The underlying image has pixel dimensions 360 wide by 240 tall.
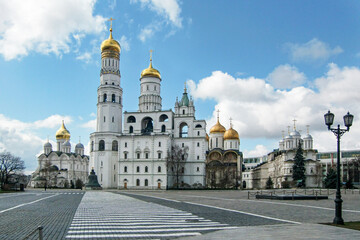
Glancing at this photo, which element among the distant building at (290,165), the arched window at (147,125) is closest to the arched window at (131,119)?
the arched window at (147,125)

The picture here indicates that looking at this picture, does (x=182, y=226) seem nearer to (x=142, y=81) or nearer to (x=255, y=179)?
(x=142, y=81)

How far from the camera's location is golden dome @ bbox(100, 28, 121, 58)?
8062cm

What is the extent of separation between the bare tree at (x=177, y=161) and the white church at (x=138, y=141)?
226 mm

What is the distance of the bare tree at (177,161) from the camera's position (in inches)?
2879

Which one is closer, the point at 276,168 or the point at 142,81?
the point at 142,81

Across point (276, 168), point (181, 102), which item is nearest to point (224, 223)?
point (181, 102)

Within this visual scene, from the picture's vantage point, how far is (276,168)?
3922 inches

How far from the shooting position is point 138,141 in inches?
2997

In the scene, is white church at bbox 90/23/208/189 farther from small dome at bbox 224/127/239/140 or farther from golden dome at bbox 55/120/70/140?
golden dome at bbox 55/120/70/140

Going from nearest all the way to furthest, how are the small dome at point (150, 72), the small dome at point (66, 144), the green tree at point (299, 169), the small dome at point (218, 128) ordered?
1. the green tree at point (299, 169)
2. the small dome at point (150, 72)
3. the small dome at point (218, 128)
4. the small dome at point (66, 144)

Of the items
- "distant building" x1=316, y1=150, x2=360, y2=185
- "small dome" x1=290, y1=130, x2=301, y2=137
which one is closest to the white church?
"small dome" x1=290, y1=130, x2=301, y2=137

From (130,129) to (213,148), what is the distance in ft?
84.7

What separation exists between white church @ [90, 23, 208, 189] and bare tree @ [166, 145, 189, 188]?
23 centimetres

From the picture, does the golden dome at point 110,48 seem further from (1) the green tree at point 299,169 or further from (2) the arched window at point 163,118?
(1) the green tree at point 299,169
